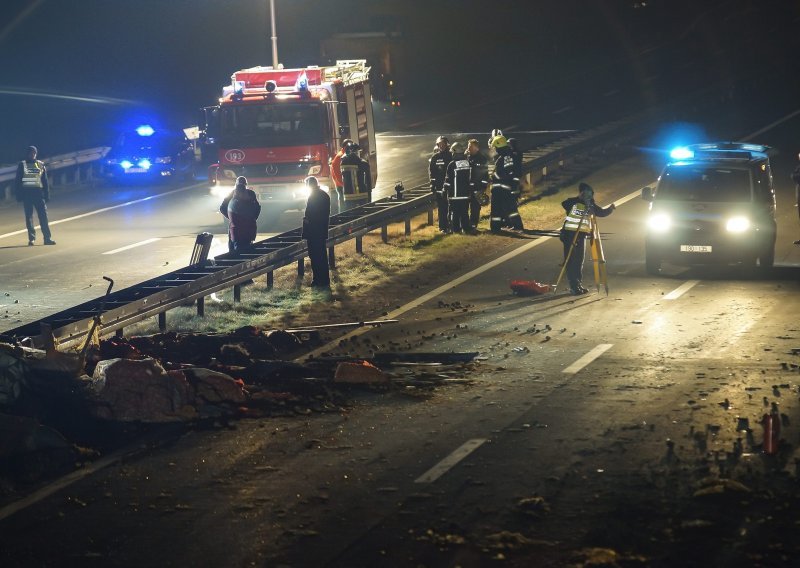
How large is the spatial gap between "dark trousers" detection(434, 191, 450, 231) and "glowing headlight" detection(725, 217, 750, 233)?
22.4 feet

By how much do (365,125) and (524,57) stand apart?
38826mm

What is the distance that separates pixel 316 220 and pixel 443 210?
5.89 meters

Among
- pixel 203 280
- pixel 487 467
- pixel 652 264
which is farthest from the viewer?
pixel 652 264

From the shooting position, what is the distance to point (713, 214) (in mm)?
20375

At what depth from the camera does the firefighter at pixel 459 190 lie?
2481 cm

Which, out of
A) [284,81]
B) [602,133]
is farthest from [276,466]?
[602,133]

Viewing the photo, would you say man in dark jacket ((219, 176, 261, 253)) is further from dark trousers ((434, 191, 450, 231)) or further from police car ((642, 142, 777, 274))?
police car ((642, 142, 777, 274))

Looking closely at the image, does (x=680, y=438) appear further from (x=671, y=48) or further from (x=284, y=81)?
(x=671, y=48)

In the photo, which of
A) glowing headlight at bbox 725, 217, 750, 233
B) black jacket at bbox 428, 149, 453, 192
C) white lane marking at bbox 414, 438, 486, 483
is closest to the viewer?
white lane marking at bbox 414, 438, 486, 483

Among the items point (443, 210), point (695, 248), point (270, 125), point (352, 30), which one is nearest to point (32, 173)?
point (270, 125)

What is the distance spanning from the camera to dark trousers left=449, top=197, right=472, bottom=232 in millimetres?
25156

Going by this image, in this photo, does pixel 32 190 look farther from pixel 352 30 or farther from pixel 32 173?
pixel 352 30

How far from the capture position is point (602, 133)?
37.1m

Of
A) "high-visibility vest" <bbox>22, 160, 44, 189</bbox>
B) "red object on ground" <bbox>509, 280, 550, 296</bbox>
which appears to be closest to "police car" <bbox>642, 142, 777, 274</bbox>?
"red object on ground" <bbox>509, 280, 550, 296</bbox>
